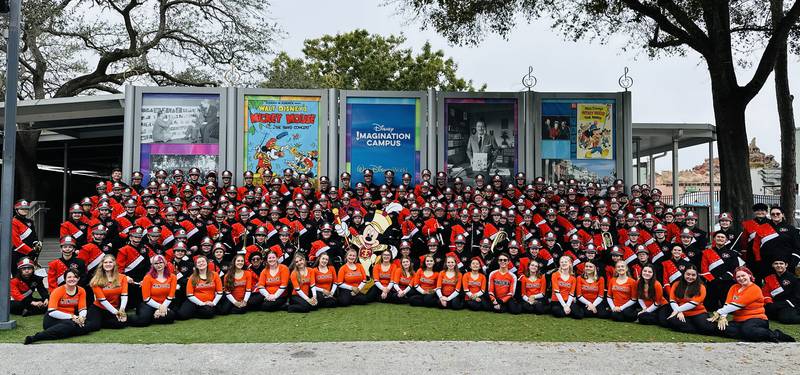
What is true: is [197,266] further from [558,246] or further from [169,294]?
[558,246]

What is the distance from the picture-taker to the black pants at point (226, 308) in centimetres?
898

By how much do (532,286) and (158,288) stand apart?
5.69 m

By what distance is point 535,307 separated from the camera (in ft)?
30.4

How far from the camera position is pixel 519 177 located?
13.8m

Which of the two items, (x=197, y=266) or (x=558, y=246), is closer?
(x=197, y=266)

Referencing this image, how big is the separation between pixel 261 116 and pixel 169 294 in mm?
6380

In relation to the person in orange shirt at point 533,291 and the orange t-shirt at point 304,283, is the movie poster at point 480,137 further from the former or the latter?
the orange t-shirt at point 304,283

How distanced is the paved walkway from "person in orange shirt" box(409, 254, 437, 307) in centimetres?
275

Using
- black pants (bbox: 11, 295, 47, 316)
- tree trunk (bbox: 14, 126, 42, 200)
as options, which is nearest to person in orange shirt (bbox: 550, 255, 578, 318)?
black pants (bbox: 11, 295, 47, 316)

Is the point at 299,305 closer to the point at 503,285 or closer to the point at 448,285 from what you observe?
the point at 448,285

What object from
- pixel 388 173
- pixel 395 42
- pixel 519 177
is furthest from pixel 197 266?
pixel 395 42

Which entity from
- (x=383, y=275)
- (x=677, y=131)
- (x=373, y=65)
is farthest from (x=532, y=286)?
(x=373, y=65)

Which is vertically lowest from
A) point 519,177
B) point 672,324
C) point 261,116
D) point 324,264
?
point 672,324

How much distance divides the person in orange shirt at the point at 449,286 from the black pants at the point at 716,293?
3.76 metres
